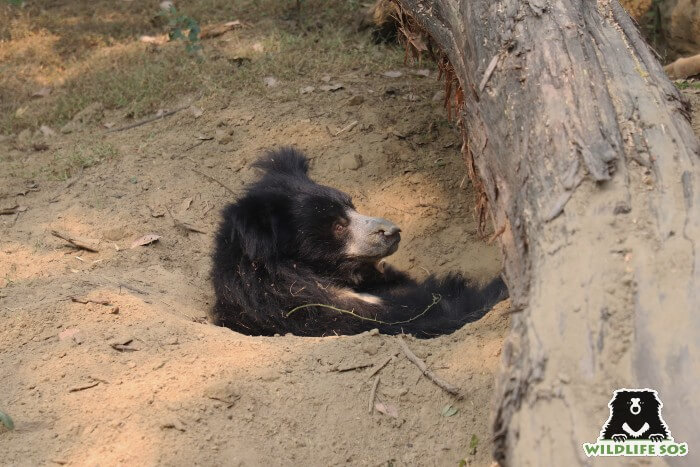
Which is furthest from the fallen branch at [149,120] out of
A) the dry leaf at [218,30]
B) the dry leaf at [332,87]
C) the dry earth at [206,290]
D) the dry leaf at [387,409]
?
the dry leaf at [387,409]

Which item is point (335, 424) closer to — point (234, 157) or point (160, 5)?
point (234, 157)

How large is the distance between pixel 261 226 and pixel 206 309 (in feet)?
2.05

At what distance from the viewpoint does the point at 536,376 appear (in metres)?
2.20

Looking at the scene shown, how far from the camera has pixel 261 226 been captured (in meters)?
4.78

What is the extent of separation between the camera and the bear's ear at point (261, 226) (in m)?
4.65

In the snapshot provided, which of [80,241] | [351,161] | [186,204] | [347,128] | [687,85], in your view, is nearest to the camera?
[80,241]

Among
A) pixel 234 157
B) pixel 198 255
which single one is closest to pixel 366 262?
pixel 198 255

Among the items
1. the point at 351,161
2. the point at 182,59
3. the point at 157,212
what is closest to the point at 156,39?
the point at 182,59

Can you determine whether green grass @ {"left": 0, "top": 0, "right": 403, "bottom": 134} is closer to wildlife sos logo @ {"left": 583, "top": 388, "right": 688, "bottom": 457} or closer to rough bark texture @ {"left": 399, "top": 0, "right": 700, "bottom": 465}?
rough bark texture @ {"left": 399, "top": 0, "right": 700, "bottom": 465}

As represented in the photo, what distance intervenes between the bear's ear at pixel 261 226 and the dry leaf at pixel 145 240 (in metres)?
1.09

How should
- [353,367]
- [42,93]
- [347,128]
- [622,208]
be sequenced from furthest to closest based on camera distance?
[42,93] < [347,128] < [353,367] < [622,208]

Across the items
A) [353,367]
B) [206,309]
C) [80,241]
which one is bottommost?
[80,241]

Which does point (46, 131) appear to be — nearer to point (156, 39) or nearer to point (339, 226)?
point (156, 39)

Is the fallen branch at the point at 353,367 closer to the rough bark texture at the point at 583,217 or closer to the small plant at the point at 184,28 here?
the rough bark texture at the point at 583,217
